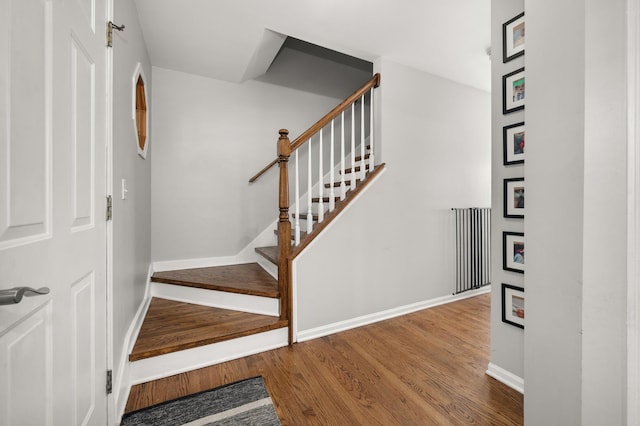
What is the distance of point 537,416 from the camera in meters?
1.05

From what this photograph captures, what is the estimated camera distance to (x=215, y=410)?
4.53 feet

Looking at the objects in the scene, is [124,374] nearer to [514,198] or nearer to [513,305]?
[513,305]

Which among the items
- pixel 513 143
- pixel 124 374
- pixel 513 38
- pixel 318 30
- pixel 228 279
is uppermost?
pixel 318 30

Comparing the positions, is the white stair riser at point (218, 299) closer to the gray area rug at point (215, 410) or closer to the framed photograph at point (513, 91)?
the gray area rug at point (215, 410)

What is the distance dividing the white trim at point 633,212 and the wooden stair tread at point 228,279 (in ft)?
5.99

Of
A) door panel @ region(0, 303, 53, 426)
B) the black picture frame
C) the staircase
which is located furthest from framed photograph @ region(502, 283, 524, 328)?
door panel @ region(0, 303, 53, 426)

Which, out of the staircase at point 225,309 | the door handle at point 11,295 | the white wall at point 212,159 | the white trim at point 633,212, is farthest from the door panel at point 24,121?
the white wall at point 212,159

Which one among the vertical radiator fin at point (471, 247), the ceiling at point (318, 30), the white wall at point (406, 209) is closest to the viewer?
the ceiling at point (318, 30)

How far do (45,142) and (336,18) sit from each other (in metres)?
2.04

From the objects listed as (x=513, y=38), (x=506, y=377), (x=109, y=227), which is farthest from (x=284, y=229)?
(x=513, y=38)

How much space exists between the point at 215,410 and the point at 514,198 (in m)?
2.07

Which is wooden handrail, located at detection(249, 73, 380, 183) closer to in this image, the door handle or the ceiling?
the ceiling

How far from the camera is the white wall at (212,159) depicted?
2799mm

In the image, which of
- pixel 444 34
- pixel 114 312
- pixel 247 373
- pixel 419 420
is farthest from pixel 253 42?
pixel 419 420
